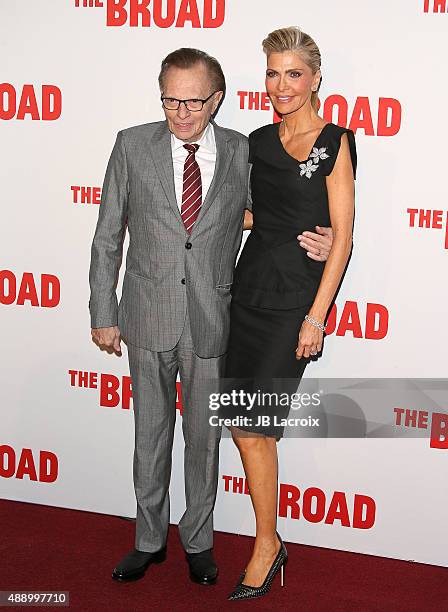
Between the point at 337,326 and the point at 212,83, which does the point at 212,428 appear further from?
the point at 212,83

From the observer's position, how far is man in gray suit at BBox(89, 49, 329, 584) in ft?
9.48

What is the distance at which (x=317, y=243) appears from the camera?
2.88 meters

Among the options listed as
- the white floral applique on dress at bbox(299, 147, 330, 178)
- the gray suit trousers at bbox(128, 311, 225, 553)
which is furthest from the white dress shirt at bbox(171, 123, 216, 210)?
the gray suit trousers at bbox(128, 311, 225, 553)

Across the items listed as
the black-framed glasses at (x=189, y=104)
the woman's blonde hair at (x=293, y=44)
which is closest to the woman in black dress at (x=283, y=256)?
the woman's blonde hair at (x=293, y=44)

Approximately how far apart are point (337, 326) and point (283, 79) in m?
1.01

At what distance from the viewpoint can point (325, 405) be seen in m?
3.45

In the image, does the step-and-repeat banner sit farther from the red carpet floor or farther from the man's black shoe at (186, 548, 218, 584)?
the man's black shoe at (186, 548, 218, 584)

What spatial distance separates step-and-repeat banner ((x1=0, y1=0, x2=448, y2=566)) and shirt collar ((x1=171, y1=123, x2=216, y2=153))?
34 cm

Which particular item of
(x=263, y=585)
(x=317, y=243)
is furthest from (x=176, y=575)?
(x=317, y=243)

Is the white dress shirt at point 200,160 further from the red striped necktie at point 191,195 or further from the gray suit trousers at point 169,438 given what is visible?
the gray suit trousers at point 169,438

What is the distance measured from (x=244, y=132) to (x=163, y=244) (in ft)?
2.08

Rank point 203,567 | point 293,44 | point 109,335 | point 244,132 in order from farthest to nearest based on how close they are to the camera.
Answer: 1. point 244,132
2. point 203,567
3. point 109,335
4. point 293,44

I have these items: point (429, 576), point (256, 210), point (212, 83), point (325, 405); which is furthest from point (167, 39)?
point (429, 576)

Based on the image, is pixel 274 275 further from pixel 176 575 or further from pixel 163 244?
pixel 176 575
